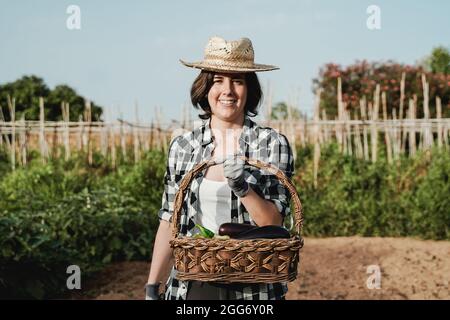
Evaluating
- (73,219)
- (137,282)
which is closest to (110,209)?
(73,219)

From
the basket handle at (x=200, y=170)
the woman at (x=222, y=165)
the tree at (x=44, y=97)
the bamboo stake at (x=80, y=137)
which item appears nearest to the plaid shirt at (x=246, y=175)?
the woman at (x=222, y=165)

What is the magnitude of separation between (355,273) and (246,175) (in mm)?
5296

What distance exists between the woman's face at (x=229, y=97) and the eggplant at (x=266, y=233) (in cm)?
44

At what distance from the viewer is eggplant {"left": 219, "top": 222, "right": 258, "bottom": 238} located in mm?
2178

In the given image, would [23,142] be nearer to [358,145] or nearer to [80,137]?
[80,137]

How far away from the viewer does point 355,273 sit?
24.2 feet

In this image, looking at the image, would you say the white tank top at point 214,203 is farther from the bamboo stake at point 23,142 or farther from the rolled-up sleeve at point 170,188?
the bamboo stake at point 23,142

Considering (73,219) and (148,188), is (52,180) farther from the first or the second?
(73,219)

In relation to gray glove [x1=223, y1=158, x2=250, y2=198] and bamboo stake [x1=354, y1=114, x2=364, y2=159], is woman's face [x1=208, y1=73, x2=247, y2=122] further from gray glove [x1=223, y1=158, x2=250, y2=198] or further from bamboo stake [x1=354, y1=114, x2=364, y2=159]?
bamboo stake [x1=354, y1=114, x2=364, y2=159]

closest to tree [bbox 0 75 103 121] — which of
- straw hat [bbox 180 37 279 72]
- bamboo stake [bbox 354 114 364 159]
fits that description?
bamboo stake [bbox 354 114 364 159]

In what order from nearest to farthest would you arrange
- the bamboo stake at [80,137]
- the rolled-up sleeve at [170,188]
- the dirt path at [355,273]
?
the rolled-up sleeve at [170,188], the dirt path at [355,273], the bamboo stake at [80,137]

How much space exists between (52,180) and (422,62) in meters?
16.8

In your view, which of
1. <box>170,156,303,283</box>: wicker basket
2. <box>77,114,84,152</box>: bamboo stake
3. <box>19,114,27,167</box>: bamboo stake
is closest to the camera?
<box>170,156,303,283</box>: wicker basket

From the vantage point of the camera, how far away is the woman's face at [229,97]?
2.39m
